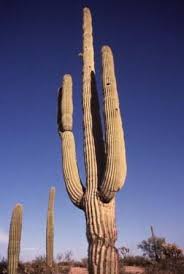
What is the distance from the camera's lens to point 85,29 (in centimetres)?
984

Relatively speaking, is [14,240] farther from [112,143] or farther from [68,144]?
[112,143]

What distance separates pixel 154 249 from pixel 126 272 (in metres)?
5.44

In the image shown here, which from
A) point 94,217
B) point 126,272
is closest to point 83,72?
point 94,217

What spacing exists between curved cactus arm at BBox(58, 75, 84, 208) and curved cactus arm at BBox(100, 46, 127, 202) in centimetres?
69

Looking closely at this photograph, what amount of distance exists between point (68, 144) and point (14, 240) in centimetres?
521

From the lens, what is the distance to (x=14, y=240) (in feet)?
40.1

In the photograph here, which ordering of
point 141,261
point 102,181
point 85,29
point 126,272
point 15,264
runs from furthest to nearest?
point 141,261 < point 126,272 < point 15,264 < point 85,29 < point 102,181

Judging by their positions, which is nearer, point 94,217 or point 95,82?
point 94,217

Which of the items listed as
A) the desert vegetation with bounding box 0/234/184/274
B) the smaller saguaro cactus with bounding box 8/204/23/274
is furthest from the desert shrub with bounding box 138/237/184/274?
Answer: the smaller saguaro cactus with bounding box 8/204/23/274

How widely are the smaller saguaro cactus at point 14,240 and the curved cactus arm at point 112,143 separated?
5.97m

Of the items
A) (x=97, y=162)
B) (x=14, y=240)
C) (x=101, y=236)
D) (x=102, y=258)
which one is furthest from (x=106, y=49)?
(x=14, y=240)

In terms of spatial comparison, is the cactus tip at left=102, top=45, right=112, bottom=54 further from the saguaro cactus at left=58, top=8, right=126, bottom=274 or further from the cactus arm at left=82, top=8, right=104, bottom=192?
the cactus arm at left=82, top=8, right=104, bottom=192

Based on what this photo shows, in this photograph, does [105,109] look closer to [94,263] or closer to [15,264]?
[94,263]

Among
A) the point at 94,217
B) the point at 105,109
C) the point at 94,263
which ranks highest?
the point at 105,109
